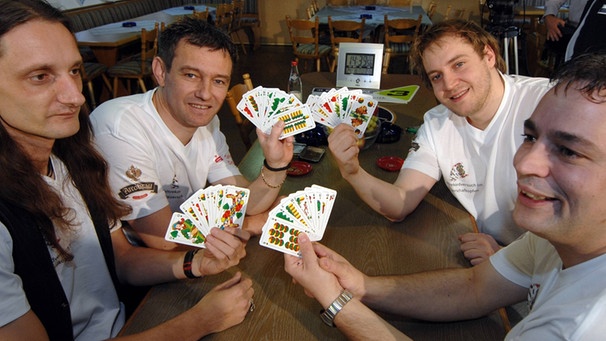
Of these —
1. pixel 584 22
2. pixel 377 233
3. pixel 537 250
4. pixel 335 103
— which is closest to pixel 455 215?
pixel 377 233

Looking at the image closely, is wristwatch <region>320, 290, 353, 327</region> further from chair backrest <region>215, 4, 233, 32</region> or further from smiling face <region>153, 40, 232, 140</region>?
chair backrest <region>215, 4, 233, 32</region>

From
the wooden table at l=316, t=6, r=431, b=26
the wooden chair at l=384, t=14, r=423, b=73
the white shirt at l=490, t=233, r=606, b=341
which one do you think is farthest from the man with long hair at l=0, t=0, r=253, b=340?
the wooden table at l=316, t=6, r=431, b=26

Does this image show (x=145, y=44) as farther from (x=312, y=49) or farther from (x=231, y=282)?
(x=231, y=282)

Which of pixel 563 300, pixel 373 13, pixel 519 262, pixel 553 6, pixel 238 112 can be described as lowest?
pixel 519 262

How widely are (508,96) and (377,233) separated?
823mm

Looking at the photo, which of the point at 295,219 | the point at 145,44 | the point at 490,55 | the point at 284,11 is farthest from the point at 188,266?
the point at 284,11

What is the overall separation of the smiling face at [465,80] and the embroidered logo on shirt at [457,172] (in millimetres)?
191

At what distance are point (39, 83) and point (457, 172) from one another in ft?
5.18

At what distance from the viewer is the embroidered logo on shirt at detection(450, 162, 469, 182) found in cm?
181

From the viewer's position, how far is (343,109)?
78.5 inches

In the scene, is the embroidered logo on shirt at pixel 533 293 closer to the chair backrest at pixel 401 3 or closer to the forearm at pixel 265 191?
the forearm at pixel 265 191

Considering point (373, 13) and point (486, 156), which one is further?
point (373, 13)

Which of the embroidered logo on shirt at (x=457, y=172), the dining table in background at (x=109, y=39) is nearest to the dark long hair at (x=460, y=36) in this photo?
the embroidered logo on shirt at (x=457, y=172)

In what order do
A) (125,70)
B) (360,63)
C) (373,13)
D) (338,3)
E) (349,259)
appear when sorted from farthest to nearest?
(338,3) → (373,13) → (125,70) → (360,63) → (349,259)
